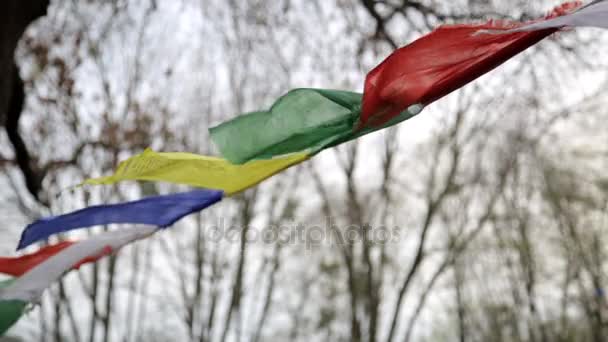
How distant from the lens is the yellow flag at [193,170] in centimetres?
316

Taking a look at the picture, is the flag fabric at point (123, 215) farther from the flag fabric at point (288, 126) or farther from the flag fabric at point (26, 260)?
the flag fabric at point (288, 126)

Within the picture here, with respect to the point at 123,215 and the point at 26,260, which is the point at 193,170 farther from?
the point at 26,260

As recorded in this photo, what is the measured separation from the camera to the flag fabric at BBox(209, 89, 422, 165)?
8.85 feet

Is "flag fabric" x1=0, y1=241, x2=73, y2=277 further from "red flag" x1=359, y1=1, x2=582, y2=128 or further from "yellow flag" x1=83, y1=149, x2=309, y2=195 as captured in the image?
"red flag" x1=359, y1=1, x2=582, y2=128

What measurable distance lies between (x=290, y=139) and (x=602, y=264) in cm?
1574

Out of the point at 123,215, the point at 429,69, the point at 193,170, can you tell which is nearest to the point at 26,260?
the point at 123,215

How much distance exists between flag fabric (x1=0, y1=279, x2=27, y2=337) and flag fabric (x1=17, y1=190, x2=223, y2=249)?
405 mm

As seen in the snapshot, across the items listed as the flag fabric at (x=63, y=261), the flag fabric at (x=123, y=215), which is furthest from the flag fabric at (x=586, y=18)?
the flag fabric at (x=63, y=261)

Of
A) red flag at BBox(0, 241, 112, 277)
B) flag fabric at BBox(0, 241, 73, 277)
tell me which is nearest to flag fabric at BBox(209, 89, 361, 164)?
red flag at BBox(0, 241, 112, 277)

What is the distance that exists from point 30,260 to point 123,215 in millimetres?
775

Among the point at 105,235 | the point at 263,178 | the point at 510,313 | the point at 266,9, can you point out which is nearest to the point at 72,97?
the point at 266,9

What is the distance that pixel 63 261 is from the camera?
3686 mm

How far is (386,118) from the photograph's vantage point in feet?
8.61

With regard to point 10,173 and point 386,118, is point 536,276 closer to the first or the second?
point 10,173
